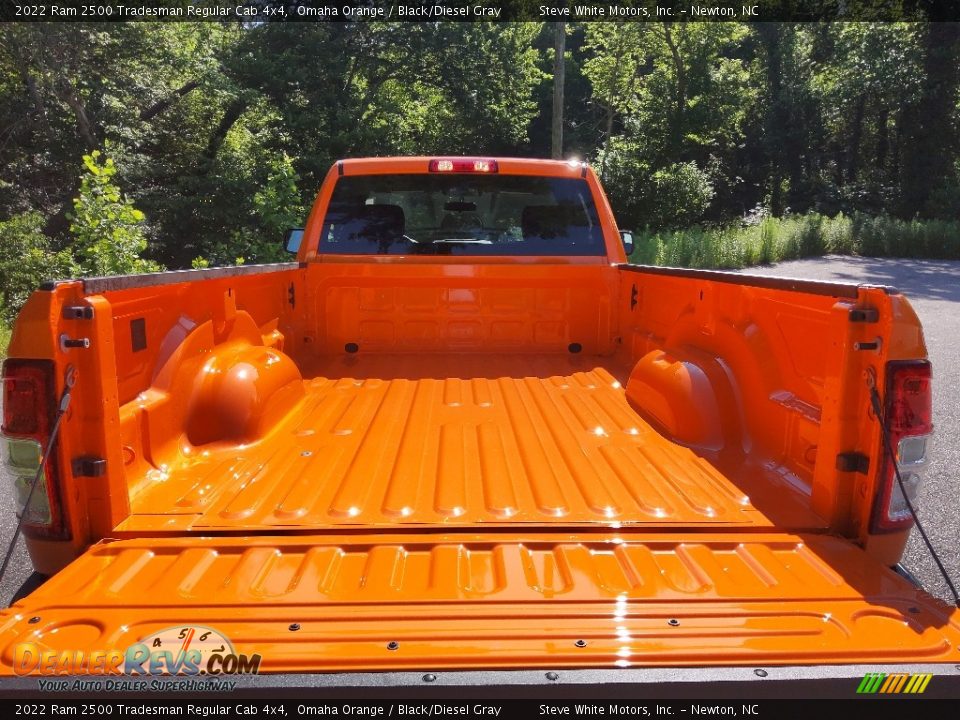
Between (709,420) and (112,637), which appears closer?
(112,637)

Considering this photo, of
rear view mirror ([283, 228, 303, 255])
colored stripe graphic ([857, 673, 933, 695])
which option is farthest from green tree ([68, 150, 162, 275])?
colored stripe graphic ([857, 673, 933, 695])

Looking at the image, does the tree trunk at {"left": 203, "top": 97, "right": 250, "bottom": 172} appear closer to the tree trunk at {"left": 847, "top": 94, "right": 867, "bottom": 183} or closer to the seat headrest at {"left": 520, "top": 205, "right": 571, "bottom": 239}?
the seat headrest at {"left": 520, "top": 205, "right": 571, "bottom": 239}

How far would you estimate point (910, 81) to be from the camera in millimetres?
27547

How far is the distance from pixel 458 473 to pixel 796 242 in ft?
70.6

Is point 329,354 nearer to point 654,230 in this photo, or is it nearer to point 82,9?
point 82,9

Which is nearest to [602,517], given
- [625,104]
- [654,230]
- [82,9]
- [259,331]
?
[259,331]

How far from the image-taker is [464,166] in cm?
430

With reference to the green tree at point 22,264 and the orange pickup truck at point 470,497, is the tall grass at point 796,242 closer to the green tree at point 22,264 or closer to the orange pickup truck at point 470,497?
the green tree at point 22,264

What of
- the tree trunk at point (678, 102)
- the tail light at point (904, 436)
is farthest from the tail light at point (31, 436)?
the tree trunk at point (678, 102)

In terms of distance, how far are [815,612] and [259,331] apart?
9.39ft

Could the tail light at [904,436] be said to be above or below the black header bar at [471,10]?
below

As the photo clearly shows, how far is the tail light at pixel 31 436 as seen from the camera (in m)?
1.88

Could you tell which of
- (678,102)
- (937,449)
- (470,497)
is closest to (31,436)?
(470,497)
